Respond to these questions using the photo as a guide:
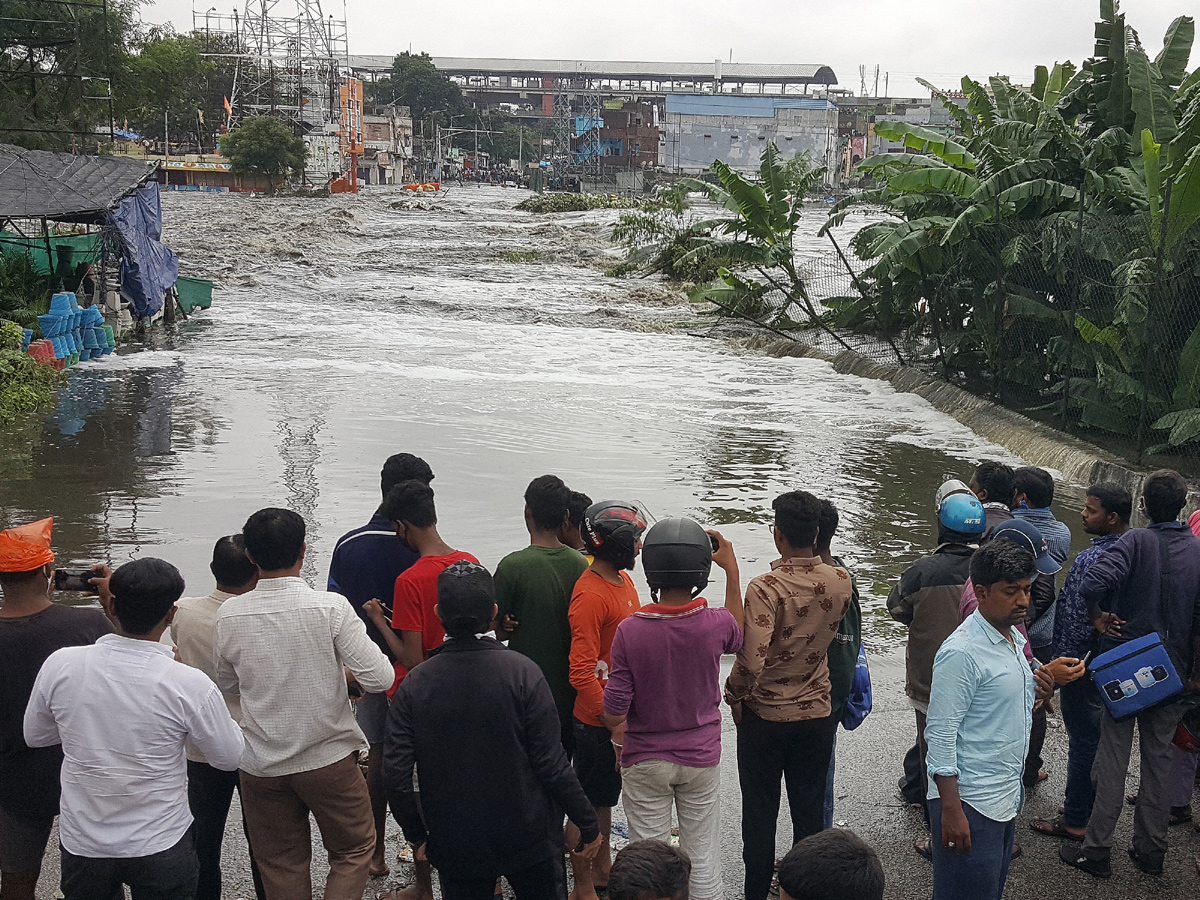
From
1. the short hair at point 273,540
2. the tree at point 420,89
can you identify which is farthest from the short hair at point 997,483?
the tree at point 420,89

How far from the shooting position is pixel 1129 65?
1283 centimetres

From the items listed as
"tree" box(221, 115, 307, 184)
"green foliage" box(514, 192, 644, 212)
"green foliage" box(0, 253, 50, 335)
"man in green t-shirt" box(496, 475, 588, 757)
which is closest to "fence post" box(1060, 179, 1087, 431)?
"man in green t-shirt" box(496, 475, 588, 757)

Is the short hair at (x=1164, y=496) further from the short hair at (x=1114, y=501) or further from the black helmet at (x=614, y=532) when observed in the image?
the black helmet at (x=614, y=532)

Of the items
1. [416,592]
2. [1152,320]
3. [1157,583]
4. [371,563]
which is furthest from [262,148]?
[1157,583]

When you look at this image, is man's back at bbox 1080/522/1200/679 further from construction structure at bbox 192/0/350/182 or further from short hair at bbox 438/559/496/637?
construction structure at bbox 192/0/350/182

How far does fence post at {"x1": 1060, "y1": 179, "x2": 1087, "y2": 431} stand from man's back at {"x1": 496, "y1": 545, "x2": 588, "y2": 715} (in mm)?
10273

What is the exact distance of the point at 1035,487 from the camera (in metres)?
4.97

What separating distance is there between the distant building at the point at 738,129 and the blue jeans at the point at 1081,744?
109 meters

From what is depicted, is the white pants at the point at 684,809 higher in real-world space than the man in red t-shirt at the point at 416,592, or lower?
lower

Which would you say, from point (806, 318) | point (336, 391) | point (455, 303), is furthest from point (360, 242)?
point (336, 391)

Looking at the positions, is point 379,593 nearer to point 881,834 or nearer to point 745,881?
point 745,881

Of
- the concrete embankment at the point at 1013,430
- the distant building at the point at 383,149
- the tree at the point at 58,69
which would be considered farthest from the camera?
the distant building at the point at 383,149

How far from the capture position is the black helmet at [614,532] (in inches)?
153

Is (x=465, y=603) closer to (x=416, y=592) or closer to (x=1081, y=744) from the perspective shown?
(x=416, y=592)
